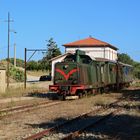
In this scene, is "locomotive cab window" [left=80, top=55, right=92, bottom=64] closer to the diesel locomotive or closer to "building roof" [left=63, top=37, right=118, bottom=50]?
the diesel locomotive

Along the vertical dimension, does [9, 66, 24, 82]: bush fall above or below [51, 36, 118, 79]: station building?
below

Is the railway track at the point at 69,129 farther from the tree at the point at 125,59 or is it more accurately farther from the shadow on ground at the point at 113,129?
the tree at the point at 125,59

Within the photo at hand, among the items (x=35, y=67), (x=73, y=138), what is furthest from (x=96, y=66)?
(x=35, y=67)

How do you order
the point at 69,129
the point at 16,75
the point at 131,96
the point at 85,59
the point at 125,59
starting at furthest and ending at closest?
the point at 125,59
the point at 16,75
the point at 131,96
the point at 85,59
the point at 69,129

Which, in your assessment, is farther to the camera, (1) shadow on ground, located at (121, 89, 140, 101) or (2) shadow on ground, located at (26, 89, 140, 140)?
(1) shadow on ground, located at (121, 89, 140, 101)

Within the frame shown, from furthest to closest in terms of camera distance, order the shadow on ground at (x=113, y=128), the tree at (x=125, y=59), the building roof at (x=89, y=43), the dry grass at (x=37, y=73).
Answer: the tree at (x=125, y=59), the building roof at (x=89, y=43), the dry grass at (x=37, y=73), the shadow on ground at (x=113, y=128)

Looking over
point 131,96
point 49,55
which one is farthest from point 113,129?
point 49,55

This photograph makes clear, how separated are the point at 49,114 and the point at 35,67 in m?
113

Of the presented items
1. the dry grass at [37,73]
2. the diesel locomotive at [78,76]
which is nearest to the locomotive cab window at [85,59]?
the diesel locomotive at [78,76]

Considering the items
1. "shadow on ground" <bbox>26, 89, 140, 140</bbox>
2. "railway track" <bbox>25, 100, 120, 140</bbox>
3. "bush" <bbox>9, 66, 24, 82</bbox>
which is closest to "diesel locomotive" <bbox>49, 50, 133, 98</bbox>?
"railway track" <bbox>25, 100, 120, 140</bbox>

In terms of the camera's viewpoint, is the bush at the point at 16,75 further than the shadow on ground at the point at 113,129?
Yes

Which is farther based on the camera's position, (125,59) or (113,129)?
(125,59)

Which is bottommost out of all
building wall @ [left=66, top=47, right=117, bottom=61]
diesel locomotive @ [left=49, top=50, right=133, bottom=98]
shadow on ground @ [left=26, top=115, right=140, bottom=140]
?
shadow on ground @ [left=26, top=115, right=140, bottom=140]

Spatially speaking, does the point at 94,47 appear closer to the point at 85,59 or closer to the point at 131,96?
the point at 131,96
